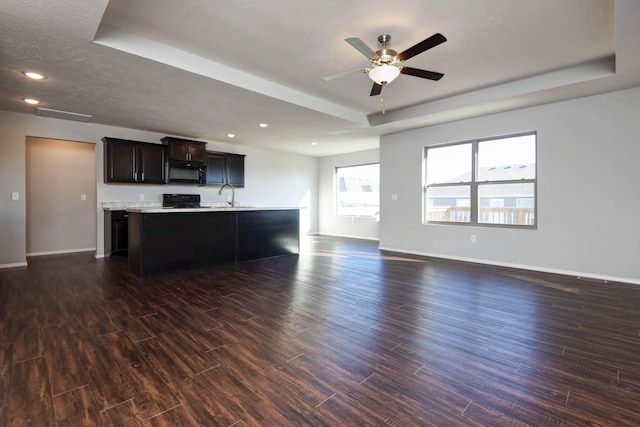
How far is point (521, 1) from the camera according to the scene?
2.47 meters

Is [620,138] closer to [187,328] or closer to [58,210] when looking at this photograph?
[187,328]

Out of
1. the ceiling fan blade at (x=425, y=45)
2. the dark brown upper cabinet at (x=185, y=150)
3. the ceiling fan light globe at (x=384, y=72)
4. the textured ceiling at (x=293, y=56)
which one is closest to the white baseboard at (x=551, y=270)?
the textured ceiling at (x=293, y=56)

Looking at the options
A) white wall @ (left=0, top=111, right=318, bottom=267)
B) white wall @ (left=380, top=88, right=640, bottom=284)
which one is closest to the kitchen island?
white wall @ (left=0, top=111, right=318, bottom=267)

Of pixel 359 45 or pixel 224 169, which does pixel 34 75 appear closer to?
pixel 359 45

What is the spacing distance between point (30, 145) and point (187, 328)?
5.97 metres

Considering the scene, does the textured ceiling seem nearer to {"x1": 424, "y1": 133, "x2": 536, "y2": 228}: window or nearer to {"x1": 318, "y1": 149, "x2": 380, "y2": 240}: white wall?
{"x1": 424, "y1": 133, "x2": 536, "y2": 228}: window

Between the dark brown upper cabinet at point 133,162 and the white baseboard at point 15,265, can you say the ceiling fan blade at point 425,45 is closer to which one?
the dark brown upper cabinet at point 133,162

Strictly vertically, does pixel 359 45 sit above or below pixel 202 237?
above

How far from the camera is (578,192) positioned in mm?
4262

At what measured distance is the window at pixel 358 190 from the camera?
323 inches

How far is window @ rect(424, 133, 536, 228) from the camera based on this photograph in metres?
4.80

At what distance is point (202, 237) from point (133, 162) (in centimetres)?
250

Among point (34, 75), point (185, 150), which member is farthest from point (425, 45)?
point (185, 150)

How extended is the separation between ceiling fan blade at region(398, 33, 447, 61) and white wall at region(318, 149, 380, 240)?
530cm
